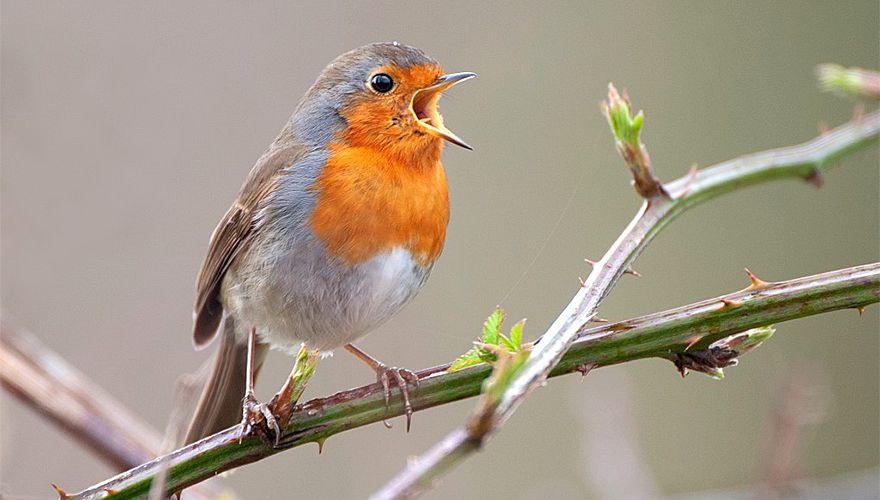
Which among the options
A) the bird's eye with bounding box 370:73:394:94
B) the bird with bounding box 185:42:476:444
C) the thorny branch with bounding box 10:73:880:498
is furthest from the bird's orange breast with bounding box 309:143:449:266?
the thorny branch with bounding box 10:73:880:498

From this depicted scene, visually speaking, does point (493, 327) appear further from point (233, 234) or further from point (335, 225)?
point (233, 234)

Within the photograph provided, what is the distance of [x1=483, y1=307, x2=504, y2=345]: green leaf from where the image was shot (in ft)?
5.82

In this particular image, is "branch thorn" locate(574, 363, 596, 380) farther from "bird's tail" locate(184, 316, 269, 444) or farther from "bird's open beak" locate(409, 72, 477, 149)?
"bird's tail" locate(184, 316, 269, 444)

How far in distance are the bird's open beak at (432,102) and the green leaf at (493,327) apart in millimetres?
1370

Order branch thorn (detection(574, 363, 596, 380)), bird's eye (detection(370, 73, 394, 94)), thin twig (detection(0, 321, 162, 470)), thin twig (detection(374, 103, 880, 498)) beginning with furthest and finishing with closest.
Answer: bird's eye (detection(370, 73, 394, 94)) < thin twig (detection(0, 321, 162, 470)) < branch thorn (detection(574, 363, 596, 380)) < thin twig (detection(374, 103, 880, 498))

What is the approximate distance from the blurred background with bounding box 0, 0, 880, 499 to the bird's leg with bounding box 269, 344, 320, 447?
2597mm

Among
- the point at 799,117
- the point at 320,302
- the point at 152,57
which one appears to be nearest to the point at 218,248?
the point at 320,302

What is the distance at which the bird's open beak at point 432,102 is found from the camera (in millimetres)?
3129

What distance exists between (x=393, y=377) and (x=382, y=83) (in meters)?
1.08

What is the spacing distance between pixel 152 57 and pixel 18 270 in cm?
150

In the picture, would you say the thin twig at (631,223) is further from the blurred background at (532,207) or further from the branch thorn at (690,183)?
the blurred background at (532,207)

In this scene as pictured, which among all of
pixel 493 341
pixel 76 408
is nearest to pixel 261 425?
pixel 493 341

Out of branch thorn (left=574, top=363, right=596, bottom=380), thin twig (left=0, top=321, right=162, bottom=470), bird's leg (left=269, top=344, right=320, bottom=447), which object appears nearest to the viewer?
bird's leg (left=269, top=344, right=320, bottom=447)

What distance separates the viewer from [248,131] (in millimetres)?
5496
